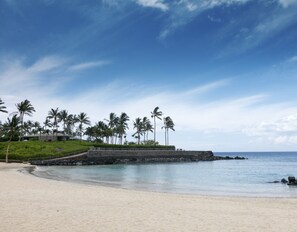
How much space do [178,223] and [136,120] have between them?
117794 mm

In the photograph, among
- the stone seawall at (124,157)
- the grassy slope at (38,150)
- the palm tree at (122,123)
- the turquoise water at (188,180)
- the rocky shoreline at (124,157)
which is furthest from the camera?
the palm tree at (122,123)

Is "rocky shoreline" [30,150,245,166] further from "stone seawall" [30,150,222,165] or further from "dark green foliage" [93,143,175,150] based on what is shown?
"dark green foliage" [93,143,175,150]

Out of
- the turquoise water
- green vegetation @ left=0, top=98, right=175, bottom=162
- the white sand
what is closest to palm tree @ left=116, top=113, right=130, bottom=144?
green vegetation @ left=0, top=98, right=175, bottom=162

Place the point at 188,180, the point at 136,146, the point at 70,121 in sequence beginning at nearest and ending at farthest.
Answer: the point at 188,180 → the point at 136,146 → the point at 70,121

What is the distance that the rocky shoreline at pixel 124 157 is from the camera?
7875 cm

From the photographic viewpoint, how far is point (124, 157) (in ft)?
310

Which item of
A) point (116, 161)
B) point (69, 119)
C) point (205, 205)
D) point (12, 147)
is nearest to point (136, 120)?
Result: point (69, 119)

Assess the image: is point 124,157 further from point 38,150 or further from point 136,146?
point 38,150

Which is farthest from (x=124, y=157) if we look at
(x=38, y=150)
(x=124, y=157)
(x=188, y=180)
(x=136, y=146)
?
(x=188, y=180)

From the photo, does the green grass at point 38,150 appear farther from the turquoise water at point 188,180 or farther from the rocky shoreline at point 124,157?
the turquoise water at point 188,180

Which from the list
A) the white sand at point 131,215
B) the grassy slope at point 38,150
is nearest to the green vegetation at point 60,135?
the grassy slope at point 38,150

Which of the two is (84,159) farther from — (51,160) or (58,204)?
(58,204)

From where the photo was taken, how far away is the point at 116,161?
89312mm

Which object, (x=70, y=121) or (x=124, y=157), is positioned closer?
(x=124, y=157)
